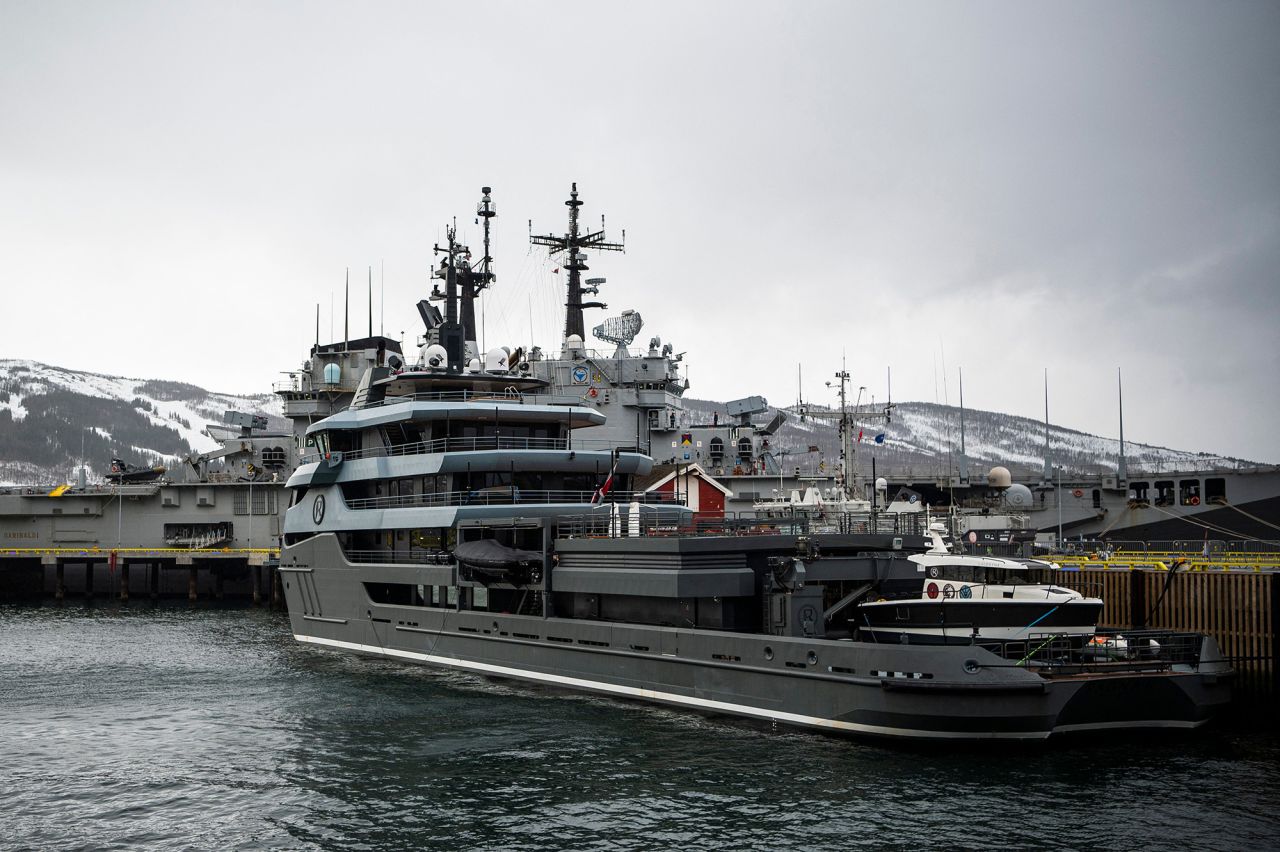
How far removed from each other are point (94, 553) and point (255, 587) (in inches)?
419

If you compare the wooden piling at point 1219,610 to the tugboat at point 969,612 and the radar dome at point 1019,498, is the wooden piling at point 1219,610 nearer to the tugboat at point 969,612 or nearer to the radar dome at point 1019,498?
the tugboat at point 969,612

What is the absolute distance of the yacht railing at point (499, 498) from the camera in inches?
1160

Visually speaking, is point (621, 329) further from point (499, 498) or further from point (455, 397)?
point (499, 498)

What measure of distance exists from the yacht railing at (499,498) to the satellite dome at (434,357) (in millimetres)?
4431

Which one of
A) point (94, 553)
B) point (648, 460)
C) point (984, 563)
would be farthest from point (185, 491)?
point (984, 563)

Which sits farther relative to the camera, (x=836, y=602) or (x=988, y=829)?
(x=836, y=602)

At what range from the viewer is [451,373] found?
32750 mm

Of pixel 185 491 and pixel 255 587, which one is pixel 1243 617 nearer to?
pixel 255 587

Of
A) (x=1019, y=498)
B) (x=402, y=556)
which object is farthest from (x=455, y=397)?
(x=1019, y=498)

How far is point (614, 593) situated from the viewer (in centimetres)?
2356

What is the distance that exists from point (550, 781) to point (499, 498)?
12.9m

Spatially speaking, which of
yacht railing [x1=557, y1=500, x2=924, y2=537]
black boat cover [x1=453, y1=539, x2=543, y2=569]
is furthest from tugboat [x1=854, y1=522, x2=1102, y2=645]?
black boat cover [x1=453, y1=539, x2=543, y2=569]

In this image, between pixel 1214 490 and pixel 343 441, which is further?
pixel 1214 490

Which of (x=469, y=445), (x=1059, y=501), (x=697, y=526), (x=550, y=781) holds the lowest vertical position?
(x=550, y=781)
